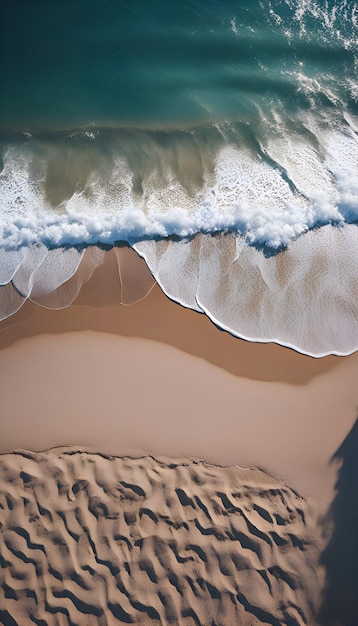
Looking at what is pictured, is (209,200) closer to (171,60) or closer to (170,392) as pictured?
(170,392)

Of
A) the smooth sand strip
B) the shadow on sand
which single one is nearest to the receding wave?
the smooth sand strip

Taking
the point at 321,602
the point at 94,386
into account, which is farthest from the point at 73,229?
the point at 321,602

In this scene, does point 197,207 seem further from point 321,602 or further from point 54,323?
point 321,602

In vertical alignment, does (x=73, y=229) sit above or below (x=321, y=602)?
above

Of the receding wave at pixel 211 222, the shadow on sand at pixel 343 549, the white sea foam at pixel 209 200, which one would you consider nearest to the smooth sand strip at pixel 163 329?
the receding wave at pixel 211 222

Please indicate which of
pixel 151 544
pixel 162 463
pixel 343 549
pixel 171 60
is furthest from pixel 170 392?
pixel 171 60
